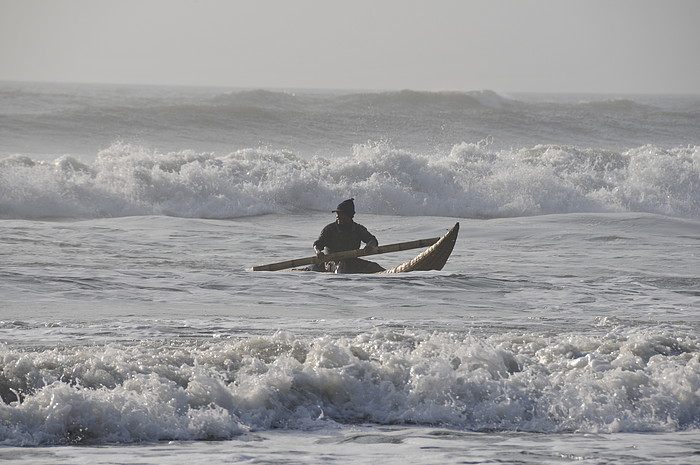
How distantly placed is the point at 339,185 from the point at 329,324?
1545 cm

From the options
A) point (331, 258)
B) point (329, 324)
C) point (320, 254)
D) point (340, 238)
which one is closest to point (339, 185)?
point (340, 238)

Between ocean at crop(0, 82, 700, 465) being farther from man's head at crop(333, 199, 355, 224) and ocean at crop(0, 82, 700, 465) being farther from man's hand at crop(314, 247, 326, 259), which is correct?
man's head at crop(333, 199, 355, 224)

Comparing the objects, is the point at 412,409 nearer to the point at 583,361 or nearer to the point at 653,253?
the point at 583,361

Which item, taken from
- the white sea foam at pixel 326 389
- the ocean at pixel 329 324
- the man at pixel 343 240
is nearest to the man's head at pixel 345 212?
the man at pixel 343 240

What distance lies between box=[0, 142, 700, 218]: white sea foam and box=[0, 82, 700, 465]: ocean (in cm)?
7

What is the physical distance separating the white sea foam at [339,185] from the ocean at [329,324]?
7 centimetres

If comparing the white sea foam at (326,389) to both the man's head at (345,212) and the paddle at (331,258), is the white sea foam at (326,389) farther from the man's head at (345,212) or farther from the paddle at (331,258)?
the man's head at (345,212)

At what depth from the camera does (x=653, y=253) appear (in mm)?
14836

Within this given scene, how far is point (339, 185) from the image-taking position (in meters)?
24.0

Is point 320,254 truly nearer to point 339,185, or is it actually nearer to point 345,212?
point 345,212

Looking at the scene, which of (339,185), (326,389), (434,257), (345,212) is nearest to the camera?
(326,389)

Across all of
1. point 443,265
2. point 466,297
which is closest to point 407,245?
point 443,265

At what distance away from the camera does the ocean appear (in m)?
5.82

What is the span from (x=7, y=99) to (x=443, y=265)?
3001 centimetres
